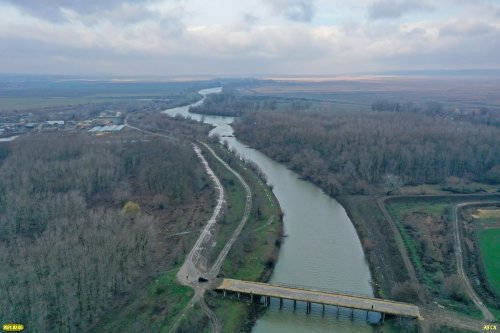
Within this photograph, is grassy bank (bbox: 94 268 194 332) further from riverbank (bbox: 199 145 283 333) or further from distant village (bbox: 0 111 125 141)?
distant village (bbox: 0 111 125 141)

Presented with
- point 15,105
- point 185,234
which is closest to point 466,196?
point 185,234

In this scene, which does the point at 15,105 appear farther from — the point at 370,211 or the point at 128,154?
the point at 370,211

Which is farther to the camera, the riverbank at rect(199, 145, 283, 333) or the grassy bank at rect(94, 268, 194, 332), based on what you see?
the riverbank at rect(199, 145, 283, 333)

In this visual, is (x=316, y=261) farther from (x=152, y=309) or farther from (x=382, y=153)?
(x=382, y=153)

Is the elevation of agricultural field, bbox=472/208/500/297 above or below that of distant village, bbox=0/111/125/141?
below

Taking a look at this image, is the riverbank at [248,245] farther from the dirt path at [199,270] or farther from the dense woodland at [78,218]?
the dense woodland at [78,218]

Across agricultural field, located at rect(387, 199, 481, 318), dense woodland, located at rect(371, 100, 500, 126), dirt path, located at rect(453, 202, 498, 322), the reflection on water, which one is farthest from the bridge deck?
dense woodland, located at rect(371, 100, 500, 126)
